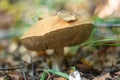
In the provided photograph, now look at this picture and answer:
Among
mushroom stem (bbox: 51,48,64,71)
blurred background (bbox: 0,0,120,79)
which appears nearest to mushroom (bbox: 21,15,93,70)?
mushroom stem (bbox: 51,48,64,71)

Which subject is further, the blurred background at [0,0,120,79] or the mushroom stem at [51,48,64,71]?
the blurred background at [0,0,120,79]

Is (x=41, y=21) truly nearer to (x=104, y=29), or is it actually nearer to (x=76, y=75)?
(x=76, y=75)

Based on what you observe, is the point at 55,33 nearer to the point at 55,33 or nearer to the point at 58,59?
the point at 55,33

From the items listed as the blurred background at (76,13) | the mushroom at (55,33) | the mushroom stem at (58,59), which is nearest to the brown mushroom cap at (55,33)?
the mushroom at (55,33)

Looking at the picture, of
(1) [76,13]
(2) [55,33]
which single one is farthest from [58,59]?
(1) [76,13]

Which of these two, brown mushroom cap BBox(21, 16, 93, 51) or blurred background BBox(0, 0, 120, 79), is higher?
blurred background BBox(0, 0, 120, 79)

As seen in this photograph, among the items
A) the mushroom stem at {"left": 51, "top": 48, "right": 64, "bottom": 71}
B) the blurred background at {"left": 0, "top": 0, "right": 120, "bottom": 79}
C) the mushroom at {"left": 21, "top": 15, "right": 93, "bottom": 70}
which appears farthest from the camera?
the blurred background at {"left": 0, "top": 0, "right": 120, "bottom": 79}

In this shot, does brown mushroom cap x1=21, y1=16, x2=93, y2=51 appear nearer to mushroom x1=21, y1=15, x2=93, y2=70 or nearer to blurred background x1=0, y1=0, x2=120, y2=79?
mushroom x1=21, y1=15, x2=93, y2=70

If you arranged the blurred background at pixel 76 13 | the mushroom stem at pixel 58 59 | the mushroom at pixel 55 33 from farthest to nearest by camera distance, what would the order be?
the blurred background at pixel 76 13, the mushroom stem at pixel 58 59, the mushroom at pixel 55 33

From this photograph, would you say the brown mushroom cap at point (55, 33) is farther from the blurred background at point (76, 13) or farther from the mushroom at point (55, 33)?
the blurred background at point (76, 13)
